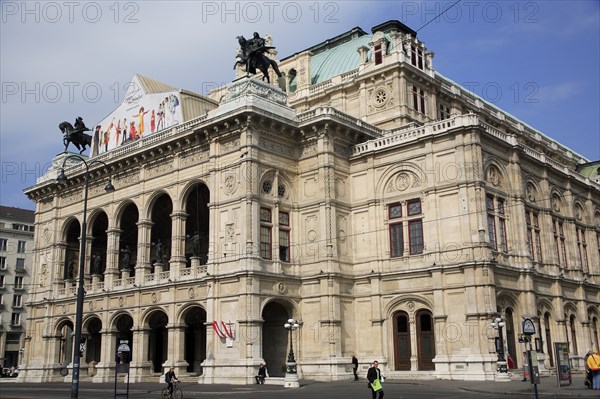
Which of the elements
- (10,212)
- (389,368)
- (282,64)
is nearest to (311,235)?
(389,368)

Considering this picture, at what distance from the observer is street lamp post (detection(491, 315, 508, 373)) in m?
35.2

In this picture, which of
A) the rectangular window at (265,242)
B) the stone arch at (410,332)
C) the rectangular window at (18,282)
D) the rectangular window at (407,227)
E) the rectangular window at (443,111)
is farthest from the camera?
the rectangular window at (18,282)

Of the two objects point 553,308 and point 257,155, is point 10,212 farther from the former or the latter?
point 553,308

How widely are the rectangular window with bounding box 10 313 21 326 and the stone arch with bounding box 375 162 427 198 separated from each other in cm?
6636

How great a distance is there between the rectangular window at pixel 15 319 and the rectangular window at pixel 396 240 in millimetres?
66828

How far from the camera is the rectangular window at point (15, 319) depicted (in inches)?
3522

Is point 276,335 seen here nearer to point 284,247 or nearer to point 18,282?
point 284,247

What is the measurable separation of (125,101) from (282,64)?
1427 centimetres

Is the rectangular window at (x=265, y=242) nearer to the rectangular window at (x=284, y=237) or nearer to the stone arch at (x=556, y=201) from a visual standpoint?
the rectangular window at (x=284, y=237)

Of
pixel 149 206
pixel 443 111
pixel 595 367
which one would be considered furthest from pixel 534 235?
pixel 149 206

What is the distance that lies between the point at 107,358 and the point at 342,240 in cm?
1927

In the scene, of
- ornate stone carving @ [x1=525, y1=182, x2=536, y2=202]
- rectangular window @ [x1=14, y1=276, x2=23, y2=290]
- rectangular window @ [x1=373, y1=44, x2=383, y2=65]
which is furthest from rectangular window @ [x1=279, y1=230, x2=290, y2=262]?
rectangular window @ [x1=14, y1=276, x2=23, y2=290]

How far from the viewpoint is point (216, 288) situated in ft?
132

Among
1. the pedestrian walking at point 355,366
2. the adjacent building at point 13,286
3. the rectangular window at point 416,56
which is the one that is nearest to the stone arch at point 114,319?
the pedestrian walking at point 355,366
